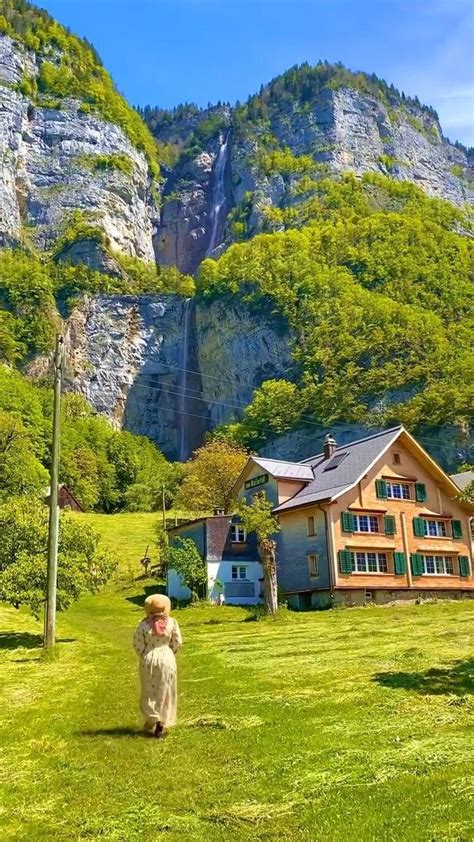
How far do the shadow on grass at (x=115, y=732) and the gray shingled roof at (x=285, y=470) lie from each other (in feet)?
102

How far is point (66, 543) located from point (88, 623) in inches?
294

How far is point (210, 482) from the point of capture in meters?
58.2

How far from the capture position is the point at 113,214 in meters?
134

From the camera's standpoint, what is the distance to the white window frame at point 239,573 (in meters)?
40.1

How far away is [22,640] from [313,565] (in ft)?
60.1

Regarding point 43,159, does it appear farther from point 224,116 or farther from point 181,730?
point 181,730

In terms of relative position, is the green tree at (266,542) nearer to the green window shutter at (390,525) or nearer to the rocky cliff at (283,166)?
the green window shutter at (390,525)

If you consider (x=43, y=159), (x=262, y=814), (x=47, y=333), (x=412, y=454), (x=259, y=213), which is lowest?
(x=262, y=814)

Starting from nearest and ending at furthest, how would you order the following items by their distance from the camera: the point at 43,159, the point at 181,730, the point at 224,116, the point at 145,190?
1. the point at 181,730
2. the point at 43,159
3. the point at 145,190
4. the point at 224,116

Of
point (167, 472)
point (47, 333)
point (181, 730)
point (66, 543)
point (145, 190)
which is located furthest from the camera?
point (145, 190)

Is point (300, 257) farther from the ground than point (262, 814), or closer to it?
farther from the ground

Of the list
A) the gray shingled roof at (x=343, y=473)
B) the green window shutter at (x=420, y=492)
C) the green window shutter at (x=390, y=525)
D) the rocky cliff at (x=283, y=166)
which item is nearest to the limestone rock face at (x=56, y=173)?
the rocky cliff at (x=283, y=166)

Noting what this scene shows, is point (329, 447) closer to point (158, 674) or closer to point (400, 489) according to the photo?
point (400, 489)

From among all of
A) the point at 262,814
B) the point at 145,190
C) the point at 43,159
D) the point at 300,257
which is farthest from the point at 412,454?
the point at 145,190
